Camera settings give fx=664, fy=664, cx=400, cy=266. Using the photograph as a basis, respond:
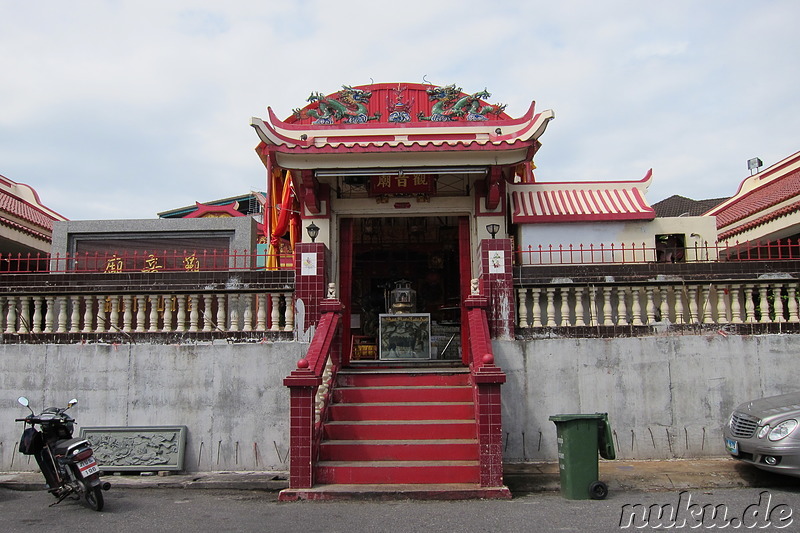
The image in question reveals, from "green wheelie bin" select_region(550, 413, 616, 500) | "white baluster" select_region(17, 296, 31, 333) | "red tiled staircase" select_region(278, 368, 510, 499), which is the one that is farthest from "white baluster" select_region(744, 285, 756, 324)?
"white baluster" select_region(17, 296, 31, 333)

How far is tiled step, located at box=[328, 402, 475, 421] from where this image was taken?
8.00 meters

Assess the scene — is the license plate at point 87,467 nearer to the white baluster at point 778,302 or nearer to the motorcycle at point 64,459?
the motorcycle at point 64,459

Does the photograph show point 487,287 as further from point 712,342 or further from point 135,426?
point 135,426

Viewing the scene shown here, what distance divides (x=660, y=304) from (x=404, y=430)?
12.4 feet

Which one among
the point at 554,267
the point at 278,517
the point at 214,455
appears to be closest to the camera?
the point at 278,517

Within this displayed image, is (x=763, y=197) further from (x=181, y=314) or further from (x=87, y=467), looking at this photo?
(x=87, y=467)

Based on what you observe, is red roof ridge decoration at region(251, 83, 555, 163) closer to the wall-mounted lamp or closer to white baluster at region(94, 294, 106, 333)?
the wall-mounted lamp

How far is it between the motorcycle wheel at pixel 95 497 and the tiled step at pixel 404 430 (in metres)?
2.40

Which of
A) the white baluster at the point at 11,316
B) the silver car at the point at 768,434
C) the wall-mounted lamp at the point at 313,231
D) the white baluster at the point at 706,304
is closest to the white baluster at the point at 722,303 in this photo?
the white baluster at the point at 706,304

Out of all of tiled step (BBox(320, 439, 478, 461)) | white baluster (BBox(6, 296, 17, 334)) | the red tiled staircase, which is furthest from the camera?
white baluster (BBox(6, 296, 17, 334))

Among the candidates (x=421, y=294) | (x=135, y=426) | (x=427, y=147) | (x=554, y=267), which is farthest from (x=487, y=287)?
(x=421, y=294)

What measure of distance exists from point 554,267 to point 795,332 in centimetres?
314

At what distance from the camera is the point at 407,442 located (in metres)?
7.51

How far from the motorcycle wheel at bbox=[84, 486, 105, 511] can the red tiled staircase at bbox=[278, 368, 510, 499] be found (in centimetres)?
196
